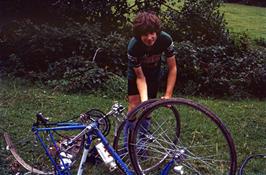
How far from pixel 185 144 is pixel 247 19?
11.8 metres

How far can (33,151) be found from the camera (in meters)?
4.76

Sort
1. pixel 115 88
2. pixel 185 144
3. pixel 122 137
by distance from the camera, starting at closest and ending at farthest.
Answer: pixel 122 137, pixel 185 144, pixel 115 88

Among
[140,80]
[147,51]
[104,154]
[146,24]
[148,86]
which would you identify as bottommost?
[104,154]

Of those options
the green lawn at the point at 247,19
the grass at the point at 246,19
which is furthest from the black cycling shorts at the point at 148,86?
the green lawn at the point at 247,19

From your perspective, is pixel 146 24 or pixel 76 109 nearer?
pixel 146 24

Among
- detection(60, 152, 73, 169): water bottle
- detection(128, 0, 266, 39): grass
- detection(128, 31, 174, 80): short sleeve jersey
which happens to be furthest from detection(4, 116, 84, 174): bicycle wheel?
detection(128, 0, 266, 39): grass

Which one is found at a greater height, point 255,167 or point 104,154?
point 104,154

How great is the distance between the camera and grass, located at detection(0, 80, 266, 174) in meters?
5.48

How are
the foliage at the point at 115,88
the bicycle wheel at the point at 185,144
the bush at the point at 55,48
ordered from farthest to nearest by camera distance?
the bush at the point at 55,48, the foliage at the point at 115,88, the bicycle wheel at the point at 185,144

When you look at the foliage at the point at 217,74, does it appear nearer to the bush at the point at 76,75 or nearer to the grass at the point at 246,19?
the bush at the point at 76,75

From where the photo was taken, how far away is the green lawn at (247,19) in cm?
1382

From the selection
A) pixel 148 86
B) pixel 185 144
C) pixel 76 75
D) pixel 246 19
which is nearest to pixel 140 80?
pixel 148 86

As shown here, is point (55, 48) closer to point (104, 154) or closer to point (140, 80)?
point (140, 80)

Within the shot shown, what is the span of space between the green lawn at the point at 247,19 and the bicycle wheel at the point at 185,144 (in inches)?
311
